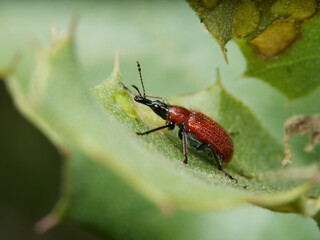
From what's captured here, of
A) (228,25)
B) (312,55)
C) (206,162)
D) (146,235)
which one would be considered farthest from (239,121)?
(146,235)

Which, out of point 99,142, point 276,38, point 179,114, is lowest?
point 179,114

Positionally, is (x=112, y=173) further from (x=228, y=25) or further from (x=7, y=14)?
(x=7, y=14)

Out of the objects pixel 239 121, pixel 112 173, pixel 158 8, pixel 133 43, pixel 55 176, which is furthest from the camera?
pixel 55 176

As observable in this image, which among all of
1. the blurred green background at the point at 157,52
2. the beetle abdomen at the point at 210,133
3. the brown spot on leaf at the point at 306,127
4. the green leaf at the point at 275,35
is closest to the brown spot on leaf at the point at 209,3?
the green leaf at the point at 275,35

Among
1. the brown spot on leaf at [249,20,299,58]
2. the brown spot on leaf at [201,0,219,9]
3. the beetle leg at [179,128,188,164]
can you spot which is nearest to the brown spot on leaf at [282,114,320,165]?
the brown spot on leaf at [249,20,299,58]

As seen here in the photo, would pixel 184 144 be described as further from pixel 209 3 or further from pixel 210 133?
pixel 209 3

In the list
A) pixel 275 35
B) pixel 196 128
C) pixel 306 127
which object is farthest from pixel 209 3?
pixel 196 128
